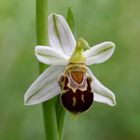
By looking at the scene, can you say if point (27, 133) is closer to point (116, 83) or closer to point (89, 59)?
point (116, 83)

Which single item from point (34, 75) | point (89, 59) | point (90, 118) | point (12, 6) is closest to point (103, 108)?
point (90, 118)

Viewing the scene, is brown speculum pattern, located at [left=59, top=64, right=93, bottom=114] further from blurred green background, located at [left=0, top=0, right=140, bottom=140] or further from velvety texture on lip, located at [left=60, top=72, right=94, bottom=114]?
blurred green background, located at [left=0, top=0, right=140, bottom=140]

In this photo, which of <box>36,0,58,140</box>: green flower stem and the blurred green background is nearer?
<box>36,0,58,140</box>: green flower stem

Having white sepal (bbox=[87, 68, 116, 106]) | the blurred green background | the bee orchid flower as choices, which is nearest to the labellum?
the bee orchid flower

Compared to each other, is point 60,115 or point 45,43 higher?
point 45,43

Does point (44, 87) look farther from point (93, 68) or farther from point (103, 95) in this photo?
point (93, 68)

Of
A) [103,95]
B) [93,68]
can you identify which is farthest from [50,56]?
[93,68]
